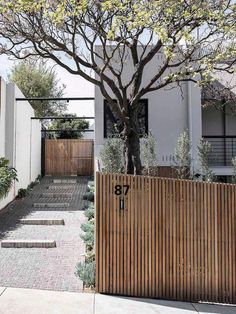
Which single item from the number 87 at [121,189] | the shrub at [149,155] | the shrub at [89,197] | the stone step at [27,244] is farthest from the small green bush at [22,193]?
the number 87 at [121,189]

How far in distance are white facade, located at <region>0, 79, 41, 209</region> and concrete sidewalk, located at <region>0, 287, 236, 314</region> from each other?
786 centimetres

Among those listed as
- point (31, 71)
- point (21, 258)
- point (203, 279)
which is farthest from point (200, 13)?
point (31, 71)

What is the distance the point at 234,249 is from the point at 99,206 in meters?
2.37

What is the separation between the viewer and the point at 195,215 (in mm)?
6988

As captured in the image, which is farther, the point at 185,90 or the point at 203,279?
the point at 185,90

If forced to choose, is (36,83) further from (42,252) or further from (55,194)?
(42,252)

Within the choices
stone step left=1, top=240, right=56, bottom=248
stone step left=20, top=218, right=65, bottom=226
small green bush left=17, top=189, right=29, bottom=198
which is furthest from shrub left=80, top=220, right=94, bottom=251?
small green bush left=17, top=189, right=29, bottom=198

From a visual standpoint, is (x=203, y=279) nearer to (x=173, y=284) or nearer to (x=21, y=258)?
(x=173, y=284)

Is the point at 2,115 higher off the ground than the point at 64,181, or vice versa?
the point at 2,115

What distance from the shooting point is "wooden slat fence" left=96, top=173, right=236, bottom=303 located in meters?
6.87

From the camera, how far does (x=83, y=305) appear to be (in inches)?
246

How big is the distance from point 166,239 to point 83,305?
1.74 metres

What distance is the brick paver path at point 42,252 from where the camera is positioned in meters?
7.29

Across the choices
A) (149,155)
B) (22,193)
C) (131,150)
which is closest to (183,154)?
(149,155)
